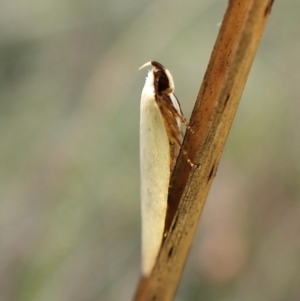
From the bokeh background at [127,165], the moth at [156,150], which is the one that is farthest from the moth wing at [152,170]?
the bokeh background at [127,165]

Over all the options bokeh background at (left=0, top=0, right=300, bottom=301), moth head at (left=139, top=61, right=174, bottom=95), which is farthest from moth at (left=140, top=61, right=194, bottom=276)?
bokeh background at (left=0, top=0, right=300, bottom=301)

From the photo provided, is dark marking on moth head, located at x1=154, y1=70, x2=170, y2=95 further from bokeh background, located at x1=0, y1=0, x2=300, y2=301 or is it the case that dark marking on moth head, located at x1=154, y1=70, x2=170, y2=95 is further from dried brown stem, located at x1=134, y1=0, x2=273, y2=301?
bokeh background, located at x1=0, y1=0, x2=300, y2=301

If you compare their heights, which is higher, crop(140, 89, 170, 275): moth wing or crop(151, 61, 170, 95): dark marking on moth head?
crop(151, 61, 170, 95): dark marking on moth head

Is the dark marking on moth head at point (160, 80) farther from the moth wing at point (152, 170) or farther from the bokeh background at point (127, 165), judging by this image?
the bokeh background at point (127, 165)

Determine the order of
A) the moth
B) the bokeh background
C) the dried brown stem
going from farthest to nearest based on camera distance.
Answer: the bokeh background
the moth
the dried brown stem

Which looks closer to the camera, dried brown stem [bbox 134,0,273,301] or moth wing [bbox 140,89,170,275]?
dried brown stem [bbox 134,0,273,301]

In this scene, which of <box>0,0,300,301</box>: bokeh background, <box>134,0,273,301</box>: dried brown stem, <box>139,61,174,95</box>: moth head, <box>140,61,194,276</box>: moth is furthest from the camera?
<box>0,0,300,301</box>: bokeh background
